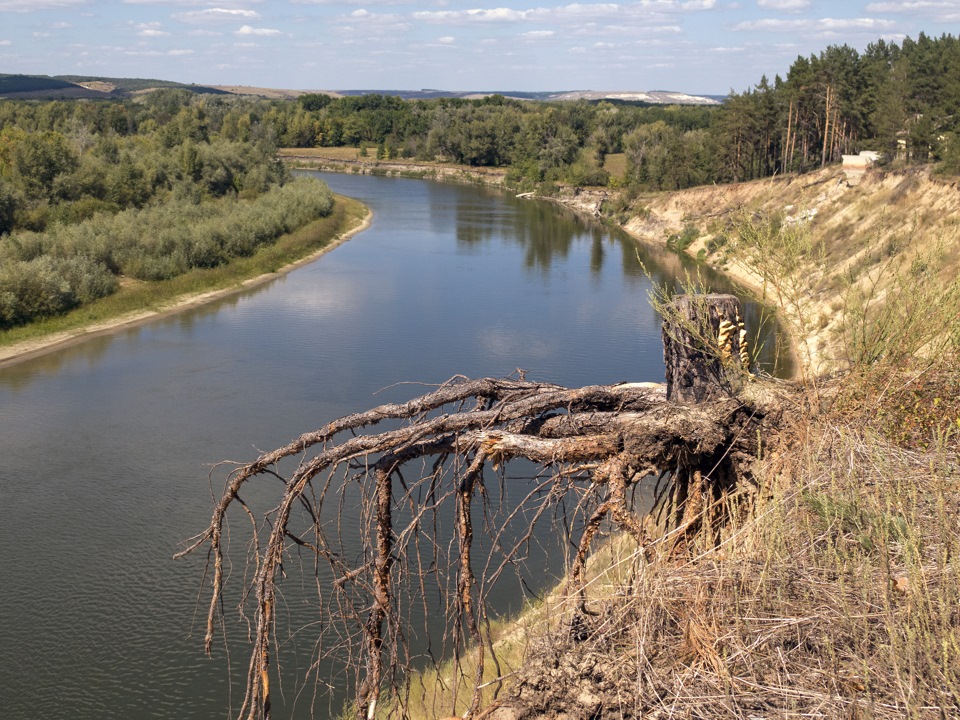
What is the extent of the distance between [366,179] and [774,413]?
239 ft

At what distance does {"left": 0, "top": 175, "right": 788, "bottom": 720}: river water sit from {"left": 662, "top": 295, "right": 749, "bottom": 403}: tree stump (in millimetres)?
6090

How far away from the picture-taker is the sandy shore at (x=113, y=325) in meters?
23.4

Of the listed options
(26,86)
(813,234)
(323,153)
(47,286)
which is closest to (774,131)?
(813,234)

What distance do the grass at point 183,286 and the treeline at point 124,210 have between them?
1.68ft

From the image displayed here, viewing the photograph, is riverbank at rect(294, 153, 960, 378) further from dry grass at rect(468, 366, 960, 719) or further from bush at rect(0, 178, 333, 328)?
bush at rect(0, 178, 333, 328)

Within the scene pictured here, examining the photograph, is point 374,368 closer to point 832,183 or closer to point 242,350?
point 242,350

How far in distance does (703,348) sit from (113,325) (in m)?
25.3

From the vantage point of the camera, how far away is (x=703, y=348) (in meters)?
3.82

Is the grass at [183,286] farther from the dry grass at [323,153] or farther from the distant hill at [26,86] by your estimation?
the distant hill at [26,86]

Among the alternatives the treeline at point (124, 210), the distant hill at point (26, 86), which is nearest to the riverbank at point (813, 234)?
the treeline at point (124, 210)

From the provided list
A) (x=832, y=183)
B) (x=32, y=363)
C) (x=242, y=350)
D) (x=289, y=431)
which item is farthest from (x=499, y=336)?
(x=832, y=183)

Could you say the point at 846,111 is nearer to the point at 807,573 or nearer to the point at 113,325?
the point at 113,325

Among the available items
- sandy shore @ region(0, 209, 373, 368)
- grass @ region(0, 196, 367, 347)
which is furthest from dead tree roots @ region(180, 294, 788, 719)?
grass @ region(0, 196, 367, 347)

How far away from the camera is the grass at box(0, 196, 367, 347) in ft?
83.3
